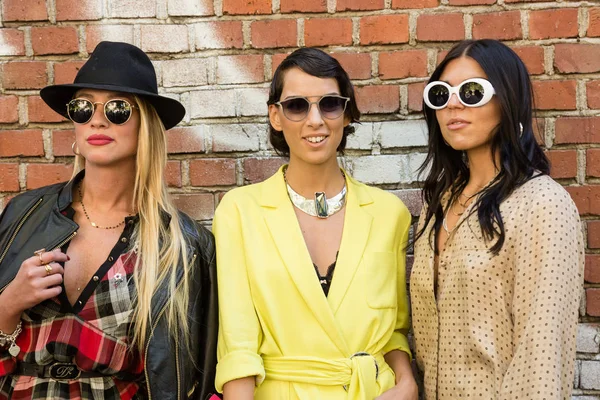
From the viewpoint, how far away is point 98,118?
276cm

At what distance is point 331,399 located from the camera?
2605mm

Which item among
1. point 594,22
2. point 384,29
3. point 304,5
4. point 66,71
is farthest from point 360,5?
point 66,71

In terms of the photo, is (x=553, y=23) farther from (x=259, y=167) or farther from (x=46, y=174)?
(x=46, y=174)

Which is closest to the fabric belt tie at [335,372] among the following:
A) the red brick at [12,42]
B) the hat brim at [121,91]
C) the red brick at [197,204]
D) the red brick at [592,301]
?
the red brick at [197,204]

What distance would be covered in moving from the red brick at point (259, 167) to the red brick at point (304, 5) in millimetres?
710

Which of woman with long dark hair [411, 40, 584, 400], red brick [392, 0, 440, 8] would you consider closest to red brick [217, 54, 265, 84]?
red brick [392, 0, 440, 8]

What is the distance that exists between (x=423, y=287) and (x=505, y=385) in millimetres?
507

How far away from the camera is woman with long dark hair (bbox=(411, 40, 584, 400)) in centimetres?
229

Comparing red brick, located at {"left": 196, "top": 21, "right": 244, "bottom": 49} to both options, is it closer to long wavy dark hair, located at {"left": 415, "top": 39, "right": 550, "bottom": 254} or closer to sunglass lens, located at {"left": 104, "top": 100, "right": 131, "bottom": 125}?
sunglass lens, located at {"left": 104, "top": 100, "right": 131, "bottom": 125}

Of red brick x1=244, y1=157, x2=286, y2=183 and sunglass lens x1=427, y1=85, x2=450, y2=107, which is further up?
Answer: sunglass lens x1=427, y1=85, x2=450, y2=107

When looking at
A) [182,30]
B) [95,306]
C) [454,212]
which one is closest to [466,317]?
[454,212]

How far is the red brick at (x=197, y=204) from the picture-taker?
134 inches

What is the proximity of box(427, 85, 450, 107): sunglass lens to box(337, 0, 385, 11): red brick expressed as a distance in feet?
2.59

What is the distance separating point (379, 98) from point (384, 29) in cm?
32
